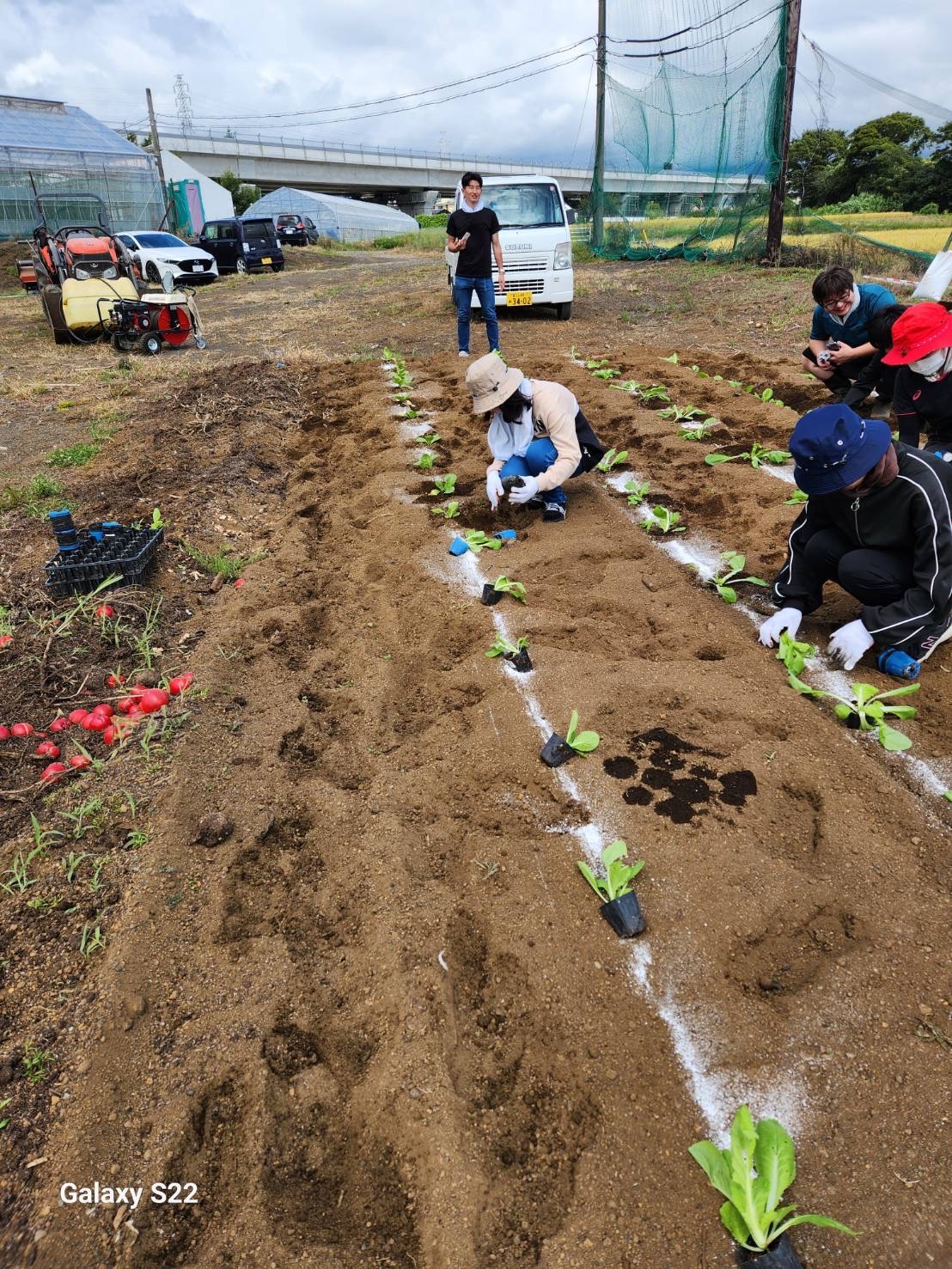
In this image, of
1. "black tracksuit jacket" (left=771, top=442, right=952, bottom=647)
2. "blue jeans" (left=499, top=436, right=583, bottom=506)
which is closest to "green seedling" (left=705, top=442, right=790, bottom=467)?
"blue jeans" (left=499, top=436, right=583, bottom=506)

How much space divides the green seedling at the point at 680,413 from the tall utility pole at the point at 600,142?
1597 cm

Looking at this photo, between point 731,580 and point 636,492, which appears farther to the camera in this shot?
point 636,492

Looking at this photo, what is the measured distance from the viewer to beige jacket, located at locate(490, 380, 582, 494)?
16.0 feet

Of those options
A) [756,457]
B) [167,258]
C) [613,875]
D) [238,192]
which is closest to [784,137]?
[756,457]

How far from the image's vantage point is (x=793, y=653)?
3.53 metres

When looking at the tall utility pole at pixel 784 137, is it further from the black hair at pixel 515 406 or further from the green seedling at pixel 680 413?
the black hair at pixel 515 406

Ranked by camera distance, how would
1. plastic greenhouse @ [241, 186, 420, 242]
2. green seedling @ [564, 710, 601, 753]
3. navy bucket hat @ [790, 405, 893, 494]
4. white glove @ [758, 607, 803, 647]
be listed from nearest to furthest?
navy bucket hat @ [790, 405, 893, 494] → green seedling @ [564, 710, 601, 753] → white glove @ [758, 607, 803, 647] → plastic greenhouse @ [241, 186, 420, 242]

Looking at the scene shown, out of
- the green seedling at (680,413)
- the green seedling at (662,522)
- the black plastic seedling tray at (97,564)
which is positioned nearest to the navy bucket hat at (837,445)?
the green seedling at (662,522)

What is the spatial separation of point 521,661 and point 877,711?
1.58 metres

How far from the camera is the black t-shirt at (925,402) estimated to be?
4.70 metres

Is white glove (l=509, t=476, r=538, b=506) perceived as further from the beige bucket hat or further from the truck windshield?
the truck windshield

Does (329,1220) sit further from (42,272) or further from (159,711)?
(42,272)

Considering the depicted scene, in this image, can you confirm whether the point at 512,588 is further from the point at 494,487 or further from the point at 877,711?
the point at 877,711

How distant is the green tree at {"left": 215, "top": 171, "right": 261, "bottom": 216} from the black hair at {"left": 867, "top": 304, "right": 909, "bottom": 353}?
5314 centimetres
